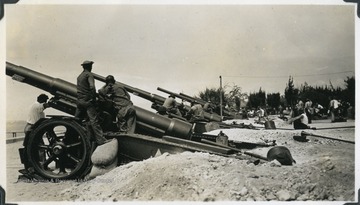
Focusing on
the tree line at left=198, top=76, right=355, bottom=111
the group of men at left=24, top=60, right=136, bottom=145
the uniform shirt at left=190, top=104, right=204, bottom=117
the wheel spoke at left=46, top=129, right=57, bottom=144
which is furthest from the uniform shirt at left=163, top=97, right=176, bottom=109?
the wheel spoke at left=46, top=129, right=57, bottom=144

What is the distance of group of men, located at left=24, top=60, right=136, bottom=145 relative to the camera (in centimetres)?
682

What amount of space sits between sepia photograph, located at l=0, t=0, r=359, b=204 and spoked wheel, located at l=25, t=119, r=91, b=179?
18 mm

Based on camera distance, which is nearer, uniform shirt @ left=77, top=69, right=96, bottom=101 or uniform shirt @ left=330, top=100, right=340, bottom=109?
uniform shirt @ left=77, top=69, right=96, bottom=101

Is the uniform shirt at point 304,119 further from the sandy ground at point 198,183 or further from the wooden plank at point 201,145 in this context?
the wooden plank at point 201,145

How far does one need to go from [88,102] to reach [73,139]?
72 centimetres

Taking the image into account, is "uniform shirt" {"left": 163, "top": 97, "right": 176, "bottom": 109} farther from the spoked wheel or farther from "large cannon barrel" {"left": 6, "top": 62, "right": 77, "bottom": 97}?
the spoked wheel

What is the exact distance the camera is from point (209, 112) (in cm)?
1245

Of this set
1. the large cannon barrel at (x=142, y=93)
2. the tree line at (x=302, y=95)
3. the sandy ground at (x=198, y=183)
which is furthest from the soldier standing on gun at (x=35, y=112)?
the tree line at (x=302, y=95)

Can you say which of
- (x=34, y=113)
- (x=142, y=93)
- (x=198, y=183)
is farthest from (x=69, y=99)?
(x=198, y=183)

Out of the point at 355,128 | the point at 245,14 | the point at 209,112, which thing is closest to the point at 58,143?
the point at 245,14

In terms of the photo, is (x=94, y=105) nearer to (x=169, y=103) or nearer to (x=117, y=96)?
(x=117, y=96)

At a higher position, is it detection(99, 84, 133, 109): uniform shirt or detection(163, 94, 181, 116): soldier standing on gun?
detection(99, 84, 133, 109): uniform shirt

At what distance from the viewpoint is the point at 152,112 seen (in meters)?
7.48

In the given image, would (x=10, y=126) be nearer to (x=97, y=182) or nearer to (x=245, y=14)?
(x=97, y=182)
